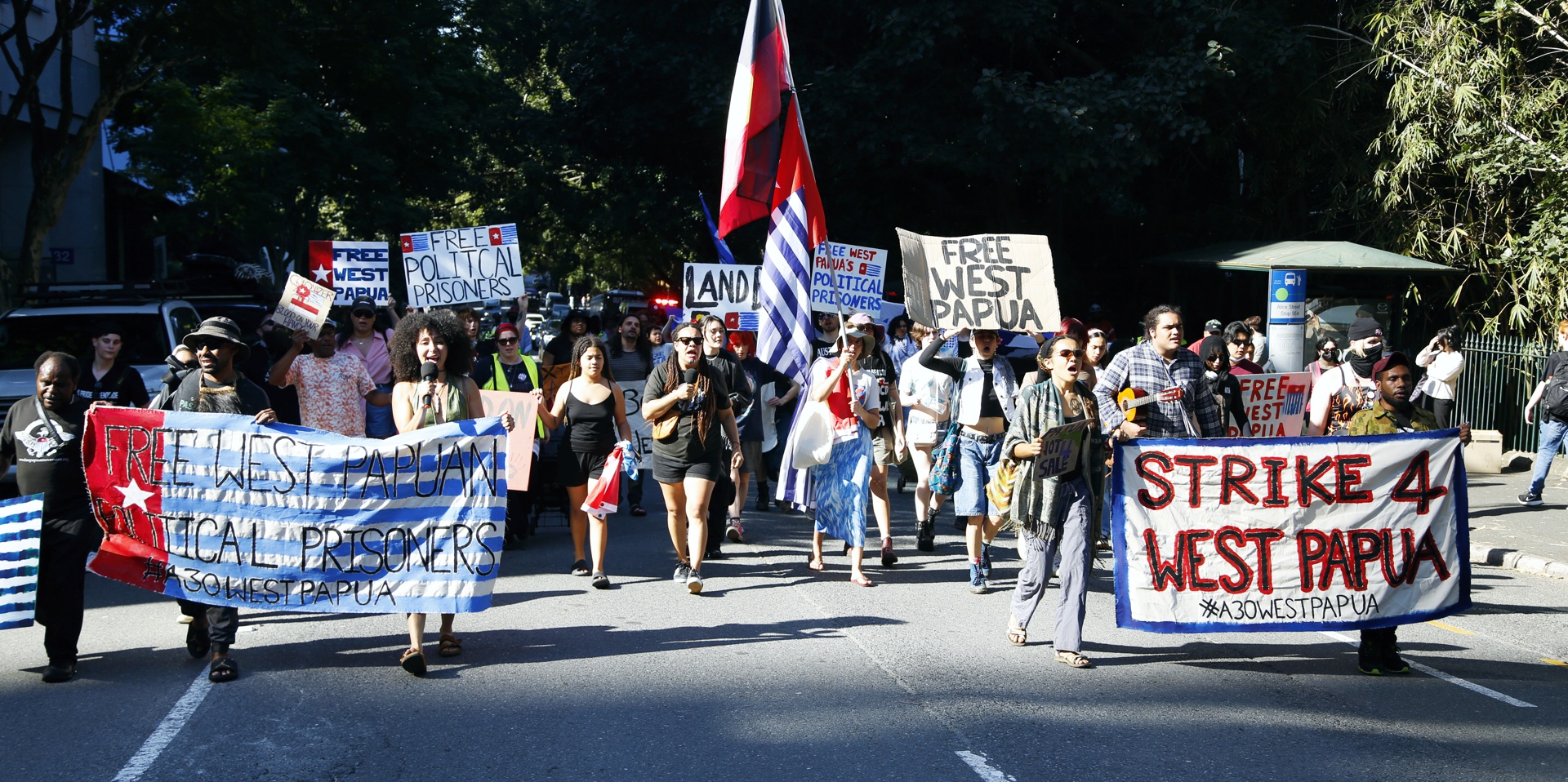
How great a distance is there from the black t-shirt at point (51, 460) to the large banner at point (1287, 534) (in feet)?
16.7

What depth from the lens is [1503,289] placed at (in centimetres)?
1830

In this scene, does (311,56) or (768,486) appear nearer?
(768,486)

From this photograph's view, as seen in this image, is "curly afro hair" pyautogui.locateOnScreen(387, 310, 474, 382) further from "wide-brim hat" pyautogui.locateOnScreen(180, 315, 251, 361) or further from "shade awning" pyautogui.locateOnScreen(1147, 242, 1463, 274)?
"shade awning" pyautogui.locateOnScreen(1147, 242, 1463, 274)

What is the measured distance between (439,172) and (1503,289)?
19811mm

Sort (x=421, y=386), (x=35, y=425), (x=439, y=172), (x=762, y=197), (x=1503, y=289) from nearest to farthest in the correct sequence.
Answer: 1. (x=35, y=425)
2. (x=421, y=386)
3. (x=762, y=197)
4. (x=1503, y=289)
5. (x=439, y=172)

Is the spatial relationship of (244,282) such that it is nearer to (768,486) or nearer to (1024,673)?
(768,486)

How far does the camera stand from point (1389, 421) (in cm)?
718

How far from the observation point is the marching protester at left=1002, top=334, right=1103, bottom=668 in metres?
6.75

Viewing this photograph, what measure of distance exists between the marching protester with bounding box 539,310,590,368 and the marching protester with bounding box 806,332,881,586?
12.7 ft

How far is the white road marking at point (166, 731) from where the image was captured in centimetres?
506

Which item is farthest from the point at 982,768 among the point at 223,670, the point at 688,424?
the point at 688,424

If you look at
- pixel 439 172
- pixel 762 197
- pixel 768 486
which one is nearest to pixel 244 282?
pixel 439 172

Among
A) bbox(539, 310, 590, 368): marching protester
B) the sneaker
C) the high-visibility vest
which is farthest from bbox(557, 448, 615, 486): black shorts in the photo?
bbox(539, 310, 590, 368): marching protester

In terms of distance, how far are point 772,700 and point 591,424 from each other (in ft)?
10.4
